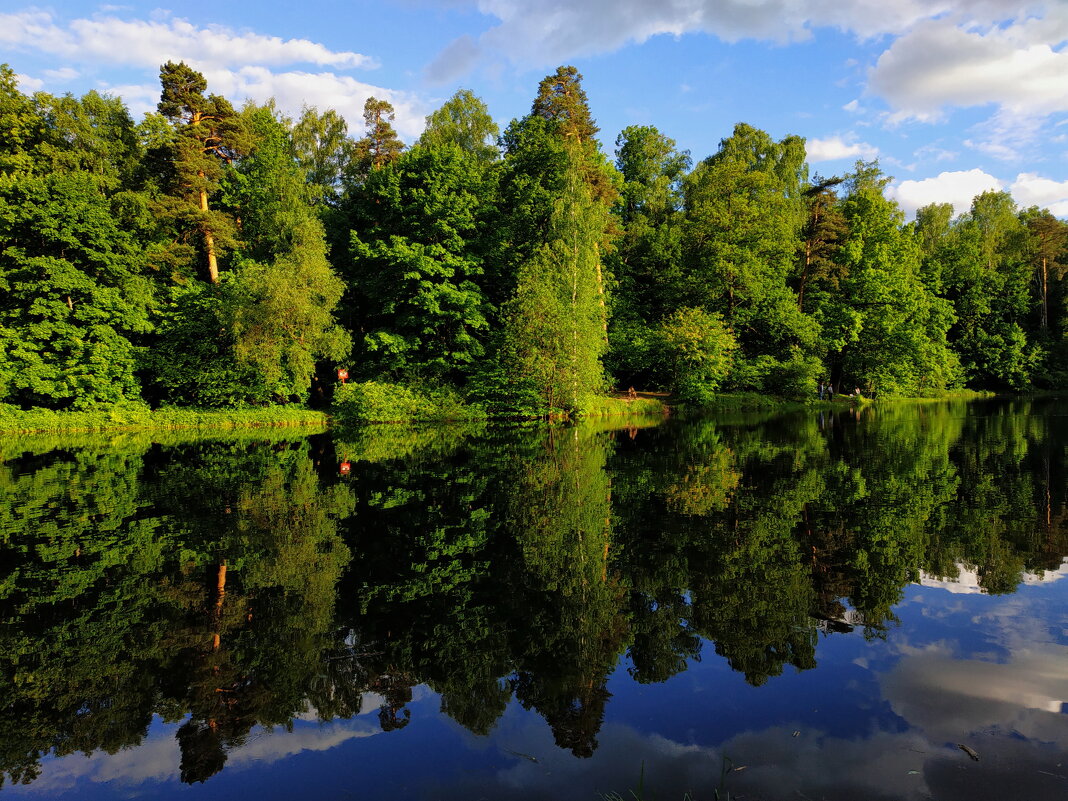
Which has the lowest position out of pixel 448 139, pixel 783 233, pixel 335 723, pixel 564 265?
pixel 335 723

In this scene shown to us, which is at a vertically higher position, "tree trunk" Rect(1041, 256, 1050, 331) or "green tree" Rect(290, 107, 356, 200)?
"green tree" Rect(290, 107, 356, 200)

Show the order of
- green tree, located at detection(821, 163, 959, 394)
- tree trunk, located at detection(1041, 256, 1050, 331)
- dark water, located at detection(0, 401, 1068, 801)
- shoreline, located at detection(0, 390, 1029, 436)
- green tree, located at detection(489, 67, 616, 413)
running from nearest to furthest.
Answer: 1. dark water, located at detection(0, 401, 1068, 801)
2. green tree, located at detection(489, 67, 616, 413)
3. shoreline, located at detection(0, 390, 1029, 436)
4. green tree, located at detection(821, 163, 959, 394)
5. tree trunk, located at detection(1041, 256, 1050, 331)

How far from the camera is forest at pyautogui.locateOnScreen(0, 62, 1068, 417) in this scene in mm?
35750

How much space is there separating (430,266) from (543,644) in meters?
37.3

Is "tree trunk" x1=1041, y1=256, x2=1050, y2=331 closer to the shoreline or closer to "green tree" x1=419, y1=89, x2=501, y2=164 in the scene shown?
the shoreline

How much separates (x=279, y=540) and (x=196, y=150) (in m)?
38.2

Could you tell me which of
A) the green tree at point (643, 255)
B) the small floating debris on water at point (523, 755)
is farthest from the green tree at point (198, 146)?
the small floating debris on water at point (523, 755)

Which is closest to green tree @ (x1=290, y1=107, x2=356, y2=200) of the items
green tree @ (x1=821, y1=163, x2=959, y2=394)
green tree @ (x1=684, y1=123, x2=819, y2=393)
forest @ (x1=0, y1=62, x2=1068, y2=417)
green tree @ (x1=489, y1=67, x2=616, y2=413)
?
forest @ (x1=0, y1=62, x2=1068, y2=417)

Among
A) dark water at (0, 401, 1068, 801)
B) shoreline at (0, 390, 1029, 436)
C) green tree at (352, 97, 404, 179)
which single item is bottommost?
dark water at (0, 401, 1068, 801)

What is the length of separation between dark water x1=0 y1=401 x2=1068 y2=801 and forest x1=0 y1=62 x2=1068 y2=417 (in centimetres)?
2282

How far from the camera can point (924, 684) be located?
575 centimetres

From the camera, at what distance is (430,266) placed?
135 ft

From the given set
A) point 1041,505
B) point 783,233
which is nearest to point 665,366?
point 783,233

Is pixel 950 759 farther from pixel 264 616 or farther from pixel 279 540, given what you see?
pixel 279 540
